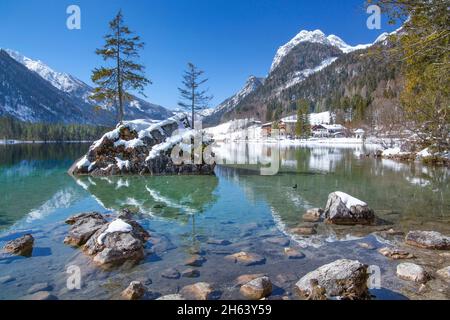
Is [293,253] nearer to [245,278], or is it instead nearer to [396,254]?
[245,278]

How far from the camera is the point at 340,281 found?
21.6 feet

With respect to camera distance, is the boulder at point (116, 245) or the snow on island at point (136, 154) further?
the snow on island at point (136, 154)

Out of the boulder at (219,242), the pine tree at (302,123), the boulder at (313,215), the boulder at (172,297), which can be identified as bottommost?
the boulder at (172,297)

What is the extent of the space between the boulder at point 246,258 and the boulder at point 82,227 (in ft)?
15.8

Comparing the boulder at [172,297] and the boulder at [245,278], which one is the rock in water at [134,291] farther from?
the boulder at [245,278]

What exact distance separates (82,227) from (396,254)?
10.1m

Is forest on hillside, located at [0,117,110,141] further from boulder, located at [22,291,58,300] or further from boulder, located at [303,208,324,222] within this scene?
boulder, located at [22,291,58,300]

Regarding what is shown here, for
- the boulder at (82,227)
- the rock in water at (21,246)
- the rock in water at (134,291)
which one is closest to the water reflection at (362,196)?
the rock in water at (134,291)

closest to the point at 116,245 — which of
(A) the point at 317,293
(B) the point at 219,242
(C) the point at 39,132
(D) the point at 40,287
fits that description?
(D) the point at 40,287

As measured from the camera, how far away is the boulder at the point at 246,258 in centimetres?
839

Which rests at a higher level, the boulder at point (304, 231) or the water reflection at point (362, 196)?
the water reflection at point (362, 196)

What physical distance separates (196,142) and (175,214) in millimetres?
Answer: 15923

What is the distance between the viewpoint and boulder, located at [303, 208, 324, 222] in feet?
41.6
